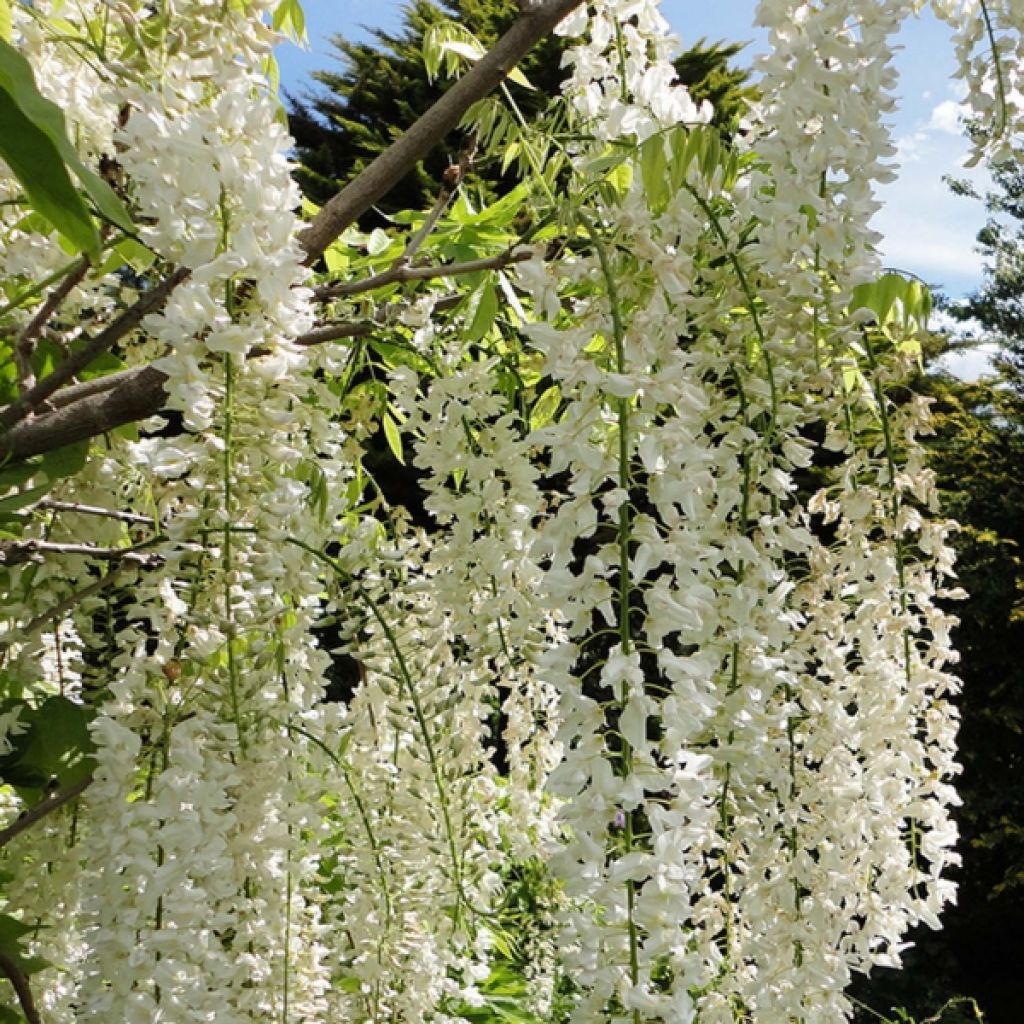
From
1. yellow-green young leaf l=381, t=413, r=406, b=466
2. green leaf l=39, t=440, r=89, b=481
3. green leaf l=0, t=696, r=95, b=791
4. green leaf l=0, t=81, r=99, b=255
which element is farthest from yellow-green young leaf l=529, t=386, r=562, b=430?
green leaf l=0, t=81, r=99, b=255

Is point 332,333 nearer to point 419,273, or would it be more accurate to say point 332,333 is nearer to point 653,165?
point 419,273

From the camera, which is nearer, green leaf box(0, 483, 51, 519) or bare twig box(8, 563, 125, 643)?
green leaf box(0, 483, 51, 519)

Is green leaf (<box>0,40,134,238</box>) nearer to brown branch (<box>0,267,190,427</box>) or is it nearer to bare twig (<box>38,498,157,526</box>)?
brown branch (<box>0,267,190,427</box>)

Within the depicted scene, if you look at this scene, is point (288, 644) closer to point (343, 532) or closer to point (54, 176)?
point (343, 532)

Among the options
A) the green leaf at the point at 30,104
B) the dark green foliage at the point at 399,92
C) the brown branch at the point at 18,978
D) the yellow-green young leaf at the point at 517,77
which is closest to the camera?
the green leaf at the point at 30,104

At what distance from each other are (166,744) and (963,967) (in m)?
7.22

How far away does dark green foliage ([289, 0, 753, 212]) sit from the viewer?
35.9 feet

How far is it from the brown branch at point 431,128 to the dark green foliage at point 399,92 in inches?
360

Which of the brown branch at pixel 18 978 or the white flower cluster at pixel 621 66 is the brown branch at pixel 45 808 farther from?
the white flower cluster at pixel 621 66

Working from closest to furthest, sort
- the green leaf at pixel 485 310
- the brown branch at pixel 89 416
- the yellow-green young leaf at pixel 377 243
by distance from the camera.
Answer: the brown branch at pixel 89 416
the green leaf at pixel 485 310
the yellow-green young leaf at pixel 377 243

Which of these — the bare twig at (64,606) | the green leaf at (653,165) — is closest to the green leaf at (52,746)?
the bare twig at (64,606)

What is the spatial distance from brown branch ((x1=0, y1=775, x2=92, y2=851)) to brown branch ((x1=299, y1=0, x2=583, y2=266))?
0.79m

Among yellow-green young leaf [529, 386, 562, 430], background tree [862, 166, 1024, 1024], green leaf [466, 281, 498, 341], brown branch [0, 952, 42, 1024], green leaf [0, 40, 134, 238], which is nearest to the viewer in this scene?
green leaf [0, 40, 134, 238]

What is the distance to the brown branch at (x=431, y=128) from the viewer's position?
1.49m
